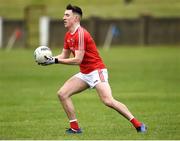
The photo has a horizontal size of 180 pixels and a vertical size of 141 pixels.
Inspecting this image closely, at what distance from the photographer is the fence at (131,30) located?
61.3 meters

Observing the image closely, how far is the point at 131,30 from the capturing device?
Result: 61.7 metres

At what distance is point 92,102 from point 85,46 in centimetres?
773

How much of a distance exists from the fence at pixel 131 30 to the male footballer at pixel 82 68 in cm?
4612

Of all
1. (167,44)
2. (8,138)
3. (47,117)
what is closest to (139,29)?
(167,44)

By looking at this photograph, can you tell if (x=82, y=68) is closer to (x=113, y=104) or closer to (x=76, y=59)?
(x=76, y=59)

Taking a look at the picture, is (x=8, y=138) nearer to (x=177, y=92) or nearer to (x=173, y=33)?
(x=177, y=92)

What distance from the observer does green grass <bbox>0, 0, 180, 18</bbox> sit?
2579 inches

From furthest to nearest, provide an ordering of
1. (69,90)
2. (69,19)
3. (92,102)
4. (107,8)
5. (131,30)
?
(107,8)
(131,30)
(92,102)
(69,90)
(69,19)

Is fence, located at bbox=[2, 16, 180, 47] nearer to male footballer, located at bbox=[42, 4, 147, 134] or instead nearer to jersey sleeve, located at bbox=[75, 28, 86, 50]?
male footballer, located at bbox=[42, 4, 147, 134]

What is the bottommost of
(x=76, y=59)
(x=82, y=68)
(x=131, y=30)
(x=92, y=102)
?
(x=131, y=30)

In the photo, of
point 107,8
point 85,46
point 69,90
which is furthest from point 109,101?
point 107,8

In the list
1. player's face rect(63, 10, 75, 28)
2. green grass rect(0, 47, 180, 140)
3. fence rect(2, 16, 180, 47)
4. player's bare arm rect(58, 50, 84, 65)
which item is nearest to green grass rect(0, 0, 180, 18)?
fence rect(2, 16, 180, 47)

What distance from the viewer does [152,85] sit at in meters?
27.9

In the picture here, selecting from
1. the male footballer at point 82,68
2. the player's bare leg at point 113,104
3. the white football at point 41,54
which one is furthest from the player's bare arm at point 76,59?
the player's bare leg at point 113,104
